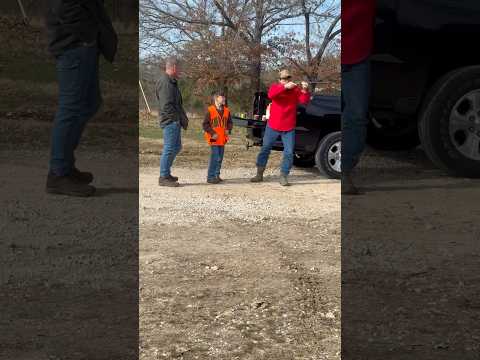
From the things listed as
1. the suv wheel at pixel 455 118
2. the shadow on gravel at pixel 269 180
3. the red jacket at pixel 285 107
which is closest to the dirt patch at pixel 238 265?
the shadow on gravel at pixel 269 180

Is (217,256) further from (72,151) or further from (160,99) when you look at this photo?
(72,151)

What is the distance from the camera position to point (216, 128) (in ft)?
16.6

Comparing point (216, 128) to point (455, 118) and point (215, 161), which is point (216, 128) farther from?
point (455, 118)

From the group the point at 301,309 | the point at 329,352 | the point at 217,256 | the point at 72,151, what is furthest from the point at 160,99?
the point at 72,151

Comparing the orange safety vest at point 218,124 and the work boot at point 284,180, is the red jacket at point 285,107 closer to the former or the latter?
the orange safety vest at point 218,124

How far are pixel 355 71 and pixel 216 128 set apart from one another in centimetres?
448

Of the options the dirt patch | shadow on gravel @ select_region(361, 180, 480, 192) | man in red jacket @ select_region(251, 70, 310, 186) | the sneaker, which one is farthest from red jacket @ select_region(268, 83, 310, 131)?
shadow on gravel @ select_region(361, 180, 480, 192)

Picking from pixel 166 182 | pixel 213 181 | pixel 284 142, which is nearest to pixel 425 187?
pixel 284 142

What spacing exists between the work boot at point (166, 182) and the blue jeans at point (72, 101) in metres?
4.59

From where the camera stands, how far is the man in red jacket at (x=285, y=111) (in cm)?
441

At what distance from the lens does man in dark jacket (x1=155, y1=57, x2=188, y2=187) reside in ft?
12.9

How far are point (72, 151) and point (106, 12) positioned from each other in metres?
0.12

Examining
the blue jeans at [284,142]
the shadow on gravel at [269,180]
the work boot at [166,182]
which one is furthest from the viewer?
the shadow on gravel at [269,180]

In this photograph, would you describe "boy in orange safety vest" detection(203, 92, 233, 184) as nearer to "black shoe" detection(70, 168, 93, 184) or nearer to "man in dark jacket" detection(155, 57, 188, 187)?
"man in dark jacket" detection(155, 57, 188, 187)
